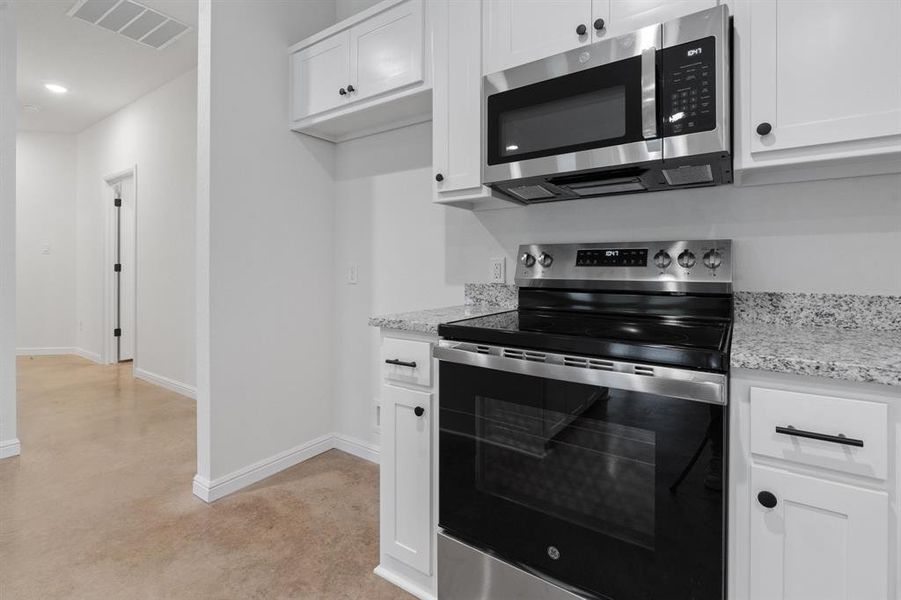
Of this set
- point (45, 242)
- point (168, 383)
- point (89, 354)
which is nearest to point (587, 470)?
point (168, 383)

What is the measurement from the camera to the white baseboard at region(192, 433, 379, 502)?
2240 millimetres

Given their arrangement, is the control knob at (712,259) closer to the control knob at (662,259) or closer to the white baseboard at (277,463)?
the control knob at (662,259)

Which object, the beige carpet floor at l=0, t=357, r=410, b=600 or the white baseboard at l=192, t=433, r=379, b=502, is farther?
the white baseboard at l=192, t=433, r=379, b=502

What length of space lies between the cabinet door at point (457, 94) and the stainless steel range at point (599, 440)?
2.02 feet

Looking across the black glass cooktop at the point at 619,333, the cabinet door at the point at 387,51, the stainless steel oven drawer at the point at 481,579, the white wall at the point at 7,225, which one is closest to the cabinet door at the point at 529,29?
the cabinet door at the point at 387,51

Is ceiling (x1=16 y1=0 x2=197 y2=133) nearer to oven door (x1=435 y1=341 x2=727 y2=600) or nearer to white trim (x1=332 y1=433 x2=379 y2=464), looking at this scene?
white trim (x1=332 y1=433 x2=379 y2=464)

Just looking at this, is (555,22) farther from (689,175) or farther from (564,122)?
(689,175)

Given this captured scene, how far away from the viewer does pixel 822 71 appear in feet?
3.92

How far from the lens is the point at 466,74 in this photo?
1.76 m

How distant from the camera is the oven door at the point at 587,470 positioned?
3.49 feet

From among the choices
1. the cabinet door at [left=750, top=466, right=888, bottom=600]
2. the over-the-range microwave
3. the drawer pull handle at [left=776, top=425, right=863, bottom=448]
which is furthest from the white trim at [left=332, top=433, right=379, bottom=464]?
the drawer pull handle at [left=776, top=425, right=863, bottom=448]

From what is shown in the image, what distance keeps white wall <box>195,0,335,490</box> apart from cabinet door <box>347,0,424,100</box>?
572mm

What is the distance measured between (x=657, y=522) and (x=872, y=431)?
0.48 meters

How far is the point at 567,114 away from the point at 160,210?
4.23 m
